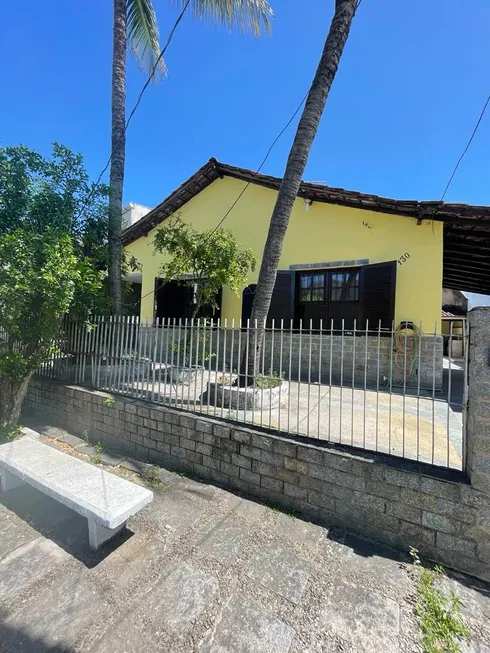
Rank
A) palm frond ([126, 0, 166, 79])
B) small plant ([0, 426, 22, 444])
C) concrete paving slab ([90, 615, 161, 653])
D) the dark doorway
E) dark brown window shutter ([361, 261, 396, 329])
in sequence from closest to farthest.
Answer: concrete paving slab ([90, 615, 161, 653]) → small plant ([0, 426, 22, 444]) → dark brown window shutter ([361, 261, 396, 329]) → palm frond ([126, 0, 166, 79]) → the dark doorway

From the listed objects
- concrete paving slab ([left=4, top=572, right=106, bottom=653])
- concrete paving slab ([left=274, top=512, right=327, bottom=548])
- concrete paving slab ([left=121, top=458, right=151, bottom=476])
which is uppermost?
concrete paving slab ([left=274, top=512, right=327, bottom=548])

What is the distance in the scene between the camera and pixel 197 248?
6.46 m

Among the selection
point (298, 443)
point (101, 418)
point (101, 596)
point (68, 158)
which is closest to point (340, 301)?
point (298, 443)

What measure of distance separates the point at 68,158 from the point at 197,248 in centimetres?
273

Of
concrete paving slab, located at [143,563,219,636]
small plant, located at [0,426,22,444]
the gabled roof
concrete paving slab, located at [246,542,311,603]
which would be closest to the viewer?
concrete paving slab, located at [143,563,219,636]

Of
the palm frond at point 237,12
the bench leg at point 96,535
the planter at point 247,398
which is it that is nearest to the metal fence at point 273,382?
the planter at point 247,398

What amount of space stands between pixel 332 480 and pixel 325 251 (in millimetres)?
6175

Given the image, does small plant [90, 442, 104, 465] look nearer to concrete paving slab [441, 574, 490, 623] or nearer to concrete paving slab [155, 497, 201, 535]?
concrete paving slab [155, 497, 201, 535]

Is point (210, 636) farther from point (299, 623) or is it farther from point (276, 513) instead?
point (276, 513)

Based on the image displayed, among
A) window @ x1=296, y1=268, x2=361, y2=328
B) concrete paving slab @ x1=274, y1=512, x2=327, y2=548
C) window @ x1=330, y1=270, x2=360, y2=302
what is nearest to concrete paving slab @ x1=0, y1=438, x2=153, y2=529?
concrete paving slab @ x1=274, y1=512, x2=327, y2=548

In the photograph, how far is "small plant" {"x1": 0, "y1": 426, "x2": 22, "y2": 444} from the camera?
4099mm

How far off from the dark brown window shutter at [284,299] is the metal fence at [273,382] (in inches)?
64.7

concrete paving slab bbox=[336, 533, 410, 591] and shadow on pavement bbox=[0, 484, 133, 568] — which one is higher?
concrete paving slab bbox=[336, 533, 410, 591]

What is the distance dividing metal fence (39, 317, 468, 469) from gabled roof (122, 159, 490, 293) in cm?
236
